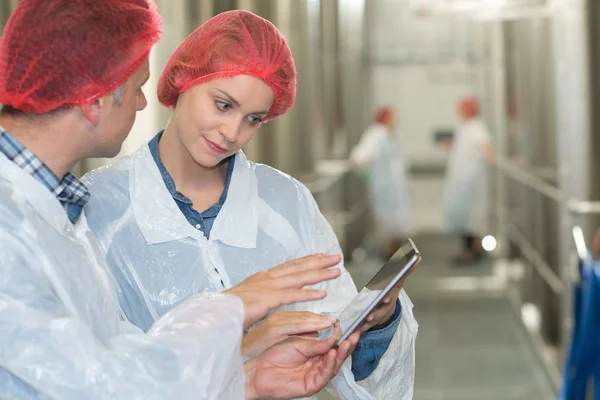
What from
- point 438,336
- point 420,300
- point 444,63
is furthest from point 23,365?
point 444,63

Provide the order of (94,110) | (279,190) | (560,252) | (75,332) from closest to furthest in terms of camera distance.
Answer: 1. (75,332)
2. (94,110)
3. (279,190)
4. (560,252)

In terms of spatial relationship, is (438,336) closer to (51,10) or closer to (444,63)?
(444,63)

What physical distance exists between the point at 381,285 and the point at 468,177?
6311mm

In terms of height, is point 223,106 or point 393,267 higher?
point 223,106

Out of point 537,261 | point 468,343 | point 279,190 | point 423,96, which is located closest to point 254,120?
point 279,190

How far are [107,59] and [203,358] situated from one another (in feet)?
1.54

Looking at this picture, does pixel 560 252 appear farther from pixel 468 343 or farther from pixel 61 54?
pixel 61 54

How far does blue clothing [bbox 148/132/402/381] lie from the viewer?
1808 mm

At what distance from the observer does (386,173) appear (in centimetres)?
791

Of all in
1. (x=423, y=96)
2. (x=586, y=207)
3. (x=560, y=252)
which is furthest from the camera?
(x=423, y=96)

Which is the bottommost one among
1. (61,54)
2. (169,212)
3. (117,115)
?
(169,212)

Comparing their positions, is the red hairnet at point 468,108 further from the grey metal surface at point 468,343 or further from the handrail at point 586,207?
the handrail at point 586,207

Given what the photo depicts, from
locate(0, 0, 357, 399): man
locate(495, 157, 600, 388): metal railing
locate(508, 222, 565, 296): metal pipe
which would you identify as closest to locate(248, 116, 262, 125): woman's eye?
locate(0, 0, 357, 399): man

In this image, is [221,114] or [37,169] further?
[221,114]
